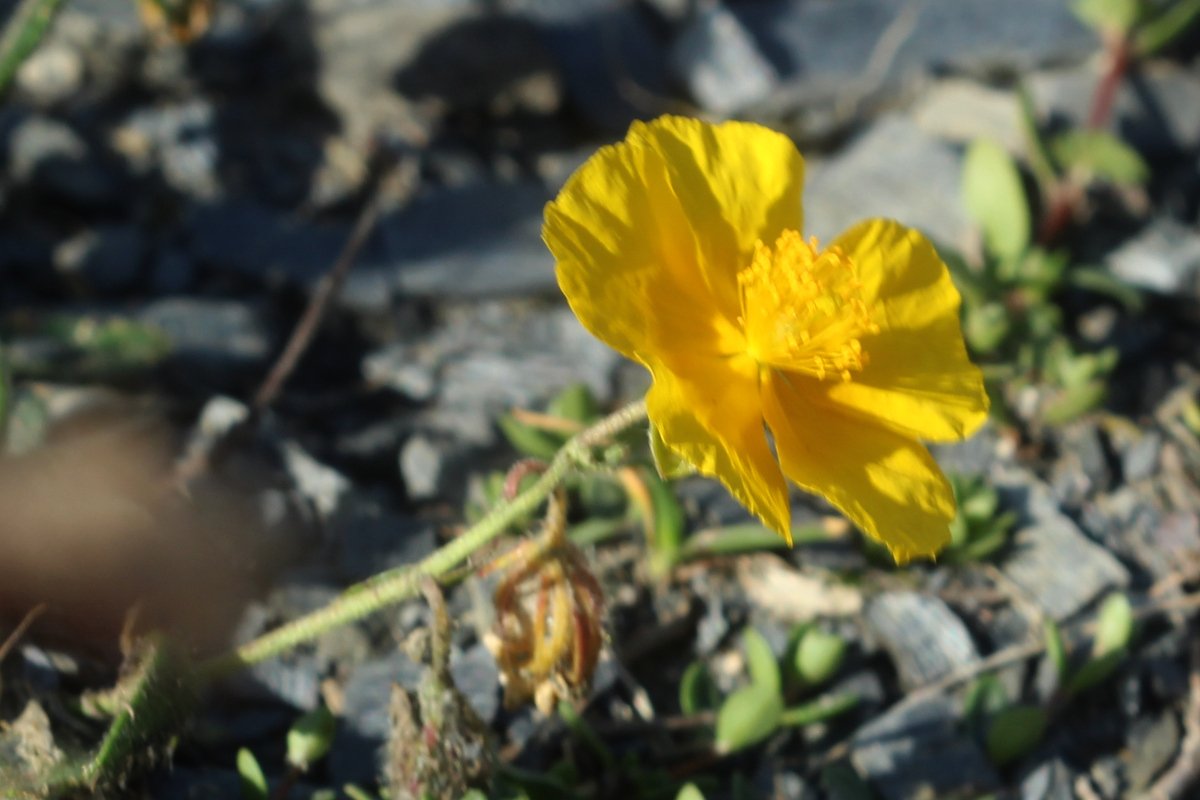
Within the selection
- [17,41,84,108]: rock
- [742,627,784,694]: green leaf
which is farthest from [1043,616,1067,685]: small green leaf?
[17,41,84,108]: rock

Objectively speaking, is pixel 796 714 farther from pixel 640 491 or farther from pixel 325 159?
pixel 325 159

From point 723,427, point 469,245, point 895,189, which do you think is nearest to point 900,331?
point 723,427

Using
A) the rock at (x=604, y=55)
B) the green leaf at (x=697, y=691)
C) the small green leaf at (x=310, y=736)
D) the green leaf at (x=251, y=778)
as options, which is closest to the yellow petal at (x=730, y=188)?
the green leaf at (x=697, y=691)

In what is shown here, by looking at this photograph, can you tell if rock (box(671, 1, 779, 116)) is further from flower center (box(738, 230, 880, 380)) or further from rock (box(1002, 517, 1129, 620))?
flower center (box(738, 230, 880, 380))

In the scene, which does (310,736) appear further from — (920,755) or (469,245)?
(469,245)

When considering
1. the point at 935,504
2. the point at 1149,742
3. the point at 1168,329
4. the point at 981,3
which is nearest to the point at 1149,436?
the point at 1168,329

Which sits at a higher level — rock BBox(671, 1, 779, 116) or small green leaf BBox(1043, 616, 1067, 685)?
rock BBox(671, 1, 779, 116)
